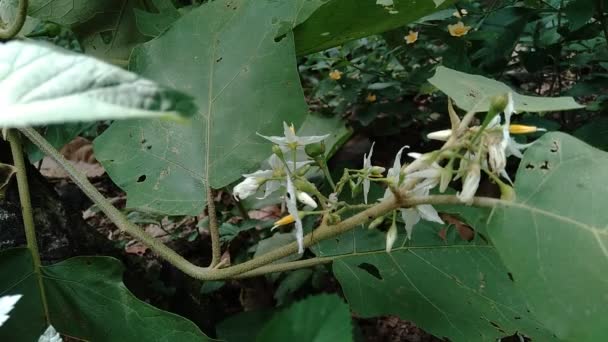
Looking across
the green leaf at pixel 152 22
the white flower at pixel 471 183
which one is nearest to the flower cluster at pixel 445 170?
the white flower at pixel 471 183

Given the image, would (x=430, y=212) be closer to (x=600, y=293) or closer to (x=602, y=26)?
(x=600, y=293)

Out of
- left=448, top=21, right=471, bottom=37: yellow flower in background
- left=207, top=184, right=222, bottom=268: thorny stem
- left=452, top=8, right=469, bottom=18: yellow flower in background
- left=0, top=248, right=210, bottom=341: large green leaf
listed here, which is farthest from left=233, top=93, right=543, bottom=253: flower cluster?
left=452, top=8, right=469, bottom=18: yellow flower in background

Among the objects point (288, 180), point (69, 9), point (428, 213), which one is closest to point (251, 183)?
point (288, 180)

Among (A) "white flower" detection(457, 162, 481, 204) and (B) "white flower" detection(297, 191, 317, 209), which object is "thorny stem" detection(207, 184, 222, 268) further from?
(A) "white flower" detection(457, 162, 481, 204)

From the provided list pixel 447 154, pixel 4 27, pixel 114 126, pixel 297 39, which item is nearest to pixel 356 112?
pixel 297 39

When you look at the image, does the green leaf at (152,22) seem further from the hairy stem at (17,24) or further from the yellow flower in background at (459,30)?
the yellow flower in background at (459,30)

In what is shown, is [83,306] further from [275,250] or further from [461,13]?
[461,13]
